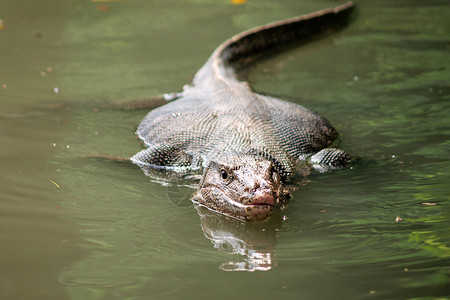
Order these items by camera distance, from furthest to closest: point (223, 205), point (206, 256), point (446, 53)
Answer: point (446, 53), point (223, 205), point (206, 256)

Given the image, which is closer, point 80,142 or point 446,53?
point 80,142

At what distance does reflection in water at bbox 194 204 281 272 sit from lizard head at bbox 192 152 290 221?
82 mm

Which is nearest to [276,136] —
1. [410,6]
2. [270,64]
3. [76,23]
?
[270,64]

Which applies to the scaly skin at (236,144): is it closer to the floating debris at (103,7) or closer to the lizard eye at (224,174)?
the lizard eye at (224,174)

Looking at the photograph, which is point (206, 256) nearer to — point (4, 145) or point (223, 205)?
point (223, 205)

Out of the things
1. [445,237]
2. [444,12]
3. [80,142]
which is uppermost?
[444,12]

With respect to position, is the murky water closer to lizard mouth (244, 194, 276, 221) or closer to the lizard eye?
lizard mouth (244, 194, 276, 221)

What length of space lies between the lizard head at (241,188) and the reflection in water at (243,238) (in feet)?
0.27

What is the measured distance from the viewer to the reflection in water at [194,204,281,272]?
12.8ft

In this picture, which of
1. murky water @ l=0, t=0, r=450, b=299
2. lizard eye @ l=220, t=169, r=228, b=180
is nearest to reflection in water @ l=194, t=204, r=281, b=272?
murky water @ l=0, t=0, r=450, b=299

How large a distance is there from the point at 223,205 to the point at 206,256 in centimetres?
100

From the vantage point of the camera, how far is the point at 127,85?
8.79 m

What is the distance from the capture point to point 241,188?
481cm

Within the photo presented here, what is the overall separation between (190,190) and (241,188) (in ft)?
2.76
